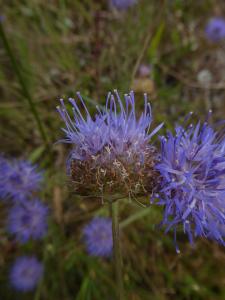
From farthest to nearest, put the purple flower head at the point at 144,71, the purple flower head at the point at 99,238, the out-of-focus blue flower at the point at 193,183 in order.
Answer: the purple flower head at the point at 144,71 → the purple flower head at the point at 99,238 → the out-of-focus blue flower at the point at 193,183

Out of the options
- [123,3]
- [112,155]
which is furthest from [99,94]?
[112,155]

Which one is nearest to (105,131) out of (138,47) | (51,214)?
(51,214)

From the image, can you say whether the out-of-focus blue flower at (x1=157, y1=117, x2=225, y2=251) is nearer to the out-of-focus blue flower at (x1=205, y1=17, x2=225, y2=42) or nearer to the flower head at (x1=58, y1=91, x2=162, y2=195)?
the flower head at (x1=58, y1=91, x2=162, y2=195)

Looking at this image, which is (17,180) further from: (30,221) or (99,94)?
(99,94)

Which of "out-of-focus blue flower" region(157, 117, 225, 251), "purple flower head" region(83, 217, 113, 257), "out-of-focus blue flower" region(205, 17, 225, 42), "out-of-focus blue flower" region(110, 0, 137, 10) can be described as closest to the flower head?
Answer: "out-of-focus blue flower" region(157, 117, 225, 251)

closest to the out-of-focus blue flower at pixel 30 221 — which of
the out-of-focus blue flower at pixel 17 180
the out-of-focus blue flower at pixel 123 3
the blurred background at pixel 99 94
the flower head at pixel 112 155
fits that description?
the blurred background at pixel 99 94

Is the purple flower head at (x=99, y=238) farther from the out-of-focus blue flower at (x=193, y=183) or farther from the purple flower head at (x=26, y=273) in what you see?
the out-of-focus blue flower at (x=193, y=183)
